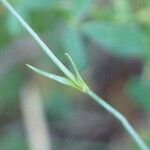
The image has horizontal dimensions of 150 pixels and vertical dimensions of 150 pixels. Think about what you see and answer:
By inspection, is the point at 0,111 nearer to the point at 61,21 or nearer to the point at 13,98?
the point at 13,98

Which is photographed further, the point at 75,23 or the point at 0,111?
the point at 0,111

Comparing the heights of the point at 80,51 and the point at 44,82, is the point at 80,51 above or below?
below

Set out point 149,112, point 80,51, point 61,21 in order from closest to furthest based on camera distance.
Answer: point 80,51 → point 61,21 → point 149,112

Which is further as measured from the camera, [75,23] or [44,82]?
[44,82]

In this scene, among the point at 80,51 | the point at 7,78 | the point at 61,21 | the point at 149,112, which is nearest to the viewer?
the point at 80,51

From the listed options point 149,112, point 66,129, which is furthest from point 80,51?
point 66,129

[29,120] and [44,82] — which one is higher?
[44,82]

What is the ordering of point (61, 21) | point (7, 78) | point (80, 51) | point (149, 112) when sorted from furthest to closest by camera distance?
point (7, 78), point (149, 112), point (61, 21), point (80, 51)

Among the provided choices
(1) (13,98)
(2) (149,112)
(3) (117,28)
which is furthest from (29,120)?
(3) (117,28)

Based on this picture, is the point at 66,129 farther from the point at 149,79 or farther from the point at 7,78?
the point at 149,79
